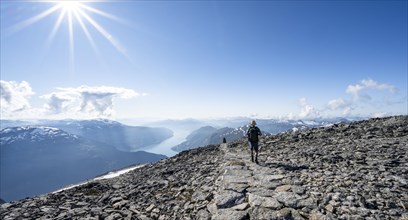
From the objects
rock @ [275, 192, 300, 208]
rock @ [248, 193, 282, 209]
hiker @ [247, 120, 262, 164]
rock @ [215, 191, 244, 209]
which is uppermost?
hiker @ [247, 120, 262, 164]

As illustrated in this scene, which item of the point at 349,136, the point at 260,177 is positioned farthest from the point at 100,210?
the point at 349,136

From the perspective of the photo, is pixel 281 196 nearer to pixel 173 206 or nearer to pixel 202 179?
pixel 173 206

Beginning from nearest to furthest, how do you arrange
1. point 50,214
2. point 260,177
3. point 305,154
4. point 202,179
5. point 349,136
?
point 50,214, point 260,177, point 202,179, point 305,154, point 349,136

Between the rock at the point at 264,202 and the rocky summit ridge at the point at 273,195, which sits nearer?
the rocky summit ridge at the point at 273,195

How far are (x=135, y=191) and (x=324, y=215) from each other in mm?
12134

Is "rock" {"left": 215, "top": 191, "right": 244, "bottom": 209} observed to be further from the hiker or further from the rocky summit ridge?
the hiker

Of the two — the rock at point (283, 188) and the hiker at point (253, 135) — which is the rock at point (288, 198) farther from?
the hiker at point (253, 135)

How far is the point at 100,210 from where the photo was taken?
44.6ft

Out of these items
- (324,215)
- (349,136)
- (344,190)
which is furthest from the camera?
Answer: (349,136)

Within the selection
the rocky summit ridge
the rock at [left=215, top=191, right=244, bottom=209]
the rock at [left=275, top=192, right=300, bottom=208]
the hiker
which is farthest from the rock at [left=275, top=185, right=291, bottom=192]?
the hiker

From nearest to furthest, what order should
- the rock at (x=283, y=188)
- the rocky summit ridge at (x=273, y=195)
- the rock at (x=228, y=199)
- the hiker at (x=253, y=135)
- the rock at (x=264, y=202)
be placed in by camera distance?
the rocky summit ridge at (x=273, y=195), the rock at (x=264, y=202), the rock at (x=228, y=199), the rock at (x=283, y=188), the hiker at (x=253, y=135)

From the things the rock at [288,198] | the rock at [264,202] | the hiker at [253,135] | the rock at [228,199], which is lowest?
the rock at [228,199]

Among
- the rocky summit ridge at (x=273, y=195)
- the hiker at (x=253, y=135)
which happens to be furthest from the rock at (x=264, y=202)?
the hiker at (x=253, y=135)

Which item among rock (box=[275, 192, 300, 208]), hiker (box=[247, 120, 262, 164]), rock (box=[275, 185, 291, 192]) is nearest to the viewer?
rock (box=[275, 192, 300, 208])
